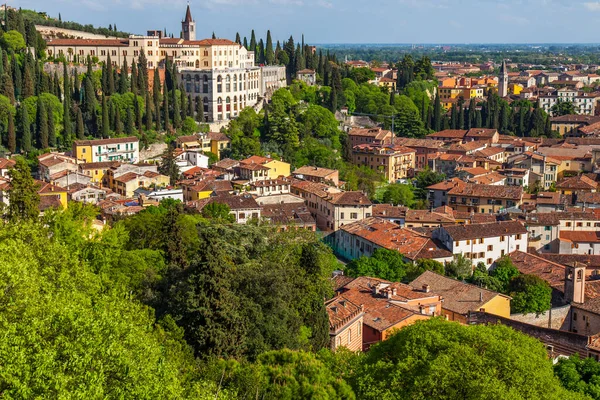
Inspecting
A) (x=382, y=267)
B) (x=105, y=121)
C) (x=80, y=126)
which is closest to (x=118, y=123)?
(x=105, y=121)

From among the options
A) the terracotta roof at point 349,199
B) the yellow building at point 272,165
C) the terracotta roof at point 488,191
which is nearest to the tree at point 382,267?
the terracotta roof at point 349,199

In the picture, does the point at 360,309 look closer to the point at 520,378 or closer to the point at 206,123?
the point at 520,378

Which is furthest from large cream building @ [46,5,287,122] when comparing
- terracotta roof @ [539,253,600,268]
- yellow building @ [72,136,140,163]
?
terracotta roof @ [539,253,600,268]

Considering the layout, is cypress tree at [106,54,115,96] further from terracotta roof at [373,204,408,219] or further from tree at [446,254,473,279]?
tree at [446,254,473,279]

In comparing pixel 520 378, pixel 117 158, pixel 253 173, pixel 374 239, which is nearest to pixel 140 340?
pixel 520 378

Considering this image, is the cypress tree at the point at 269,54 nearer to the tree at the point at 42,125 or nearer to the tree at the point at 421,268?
the tree at the point at 42,125

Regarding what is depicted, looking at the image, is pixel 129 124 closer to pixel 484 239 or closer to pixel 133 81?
pixel 133 81
